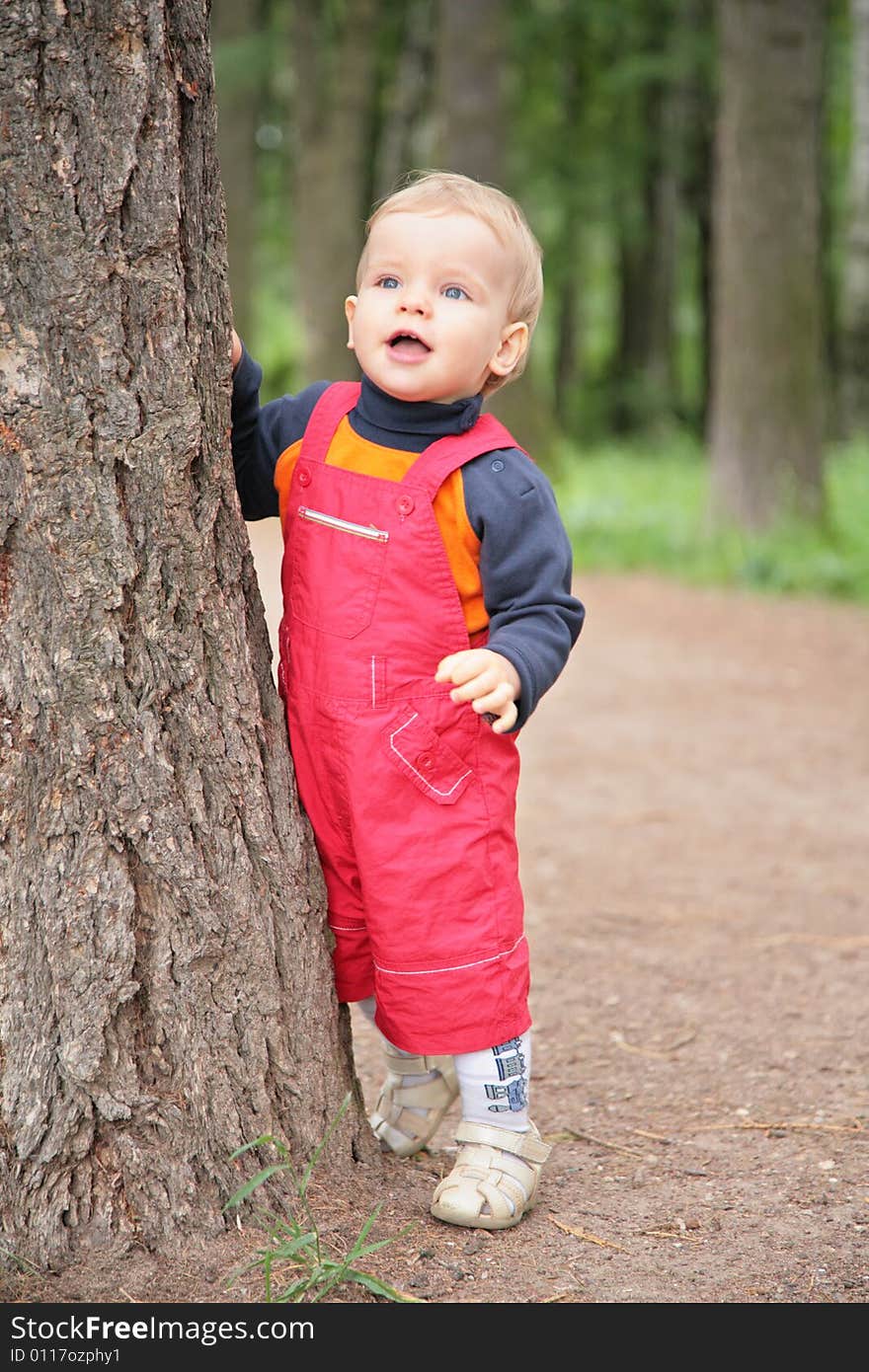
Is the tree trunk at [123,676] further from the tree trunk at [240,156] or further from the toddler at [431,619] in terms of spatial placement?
the tree trunk at [240,156]

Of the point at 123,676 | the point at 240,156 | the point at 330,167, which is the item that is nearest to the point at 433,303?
the point at 123,676

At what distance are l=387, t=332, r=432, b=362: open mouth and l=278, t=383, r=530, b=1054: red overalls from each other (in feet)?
0.47

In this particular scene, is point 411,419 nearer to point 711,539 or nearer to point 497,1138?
point 497,1138

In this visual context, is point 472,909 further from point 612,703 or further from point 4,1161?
point 612,703

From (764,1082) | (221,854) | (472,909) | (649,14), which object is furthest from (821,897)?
(649,14)

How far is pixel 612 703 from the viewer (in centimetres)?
711

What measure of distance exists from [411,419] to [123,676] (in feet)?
2.19

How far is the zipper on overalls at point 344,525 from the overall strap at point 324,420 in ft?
0.31

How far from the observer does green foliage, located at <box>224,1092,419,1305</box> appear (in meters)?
2.12

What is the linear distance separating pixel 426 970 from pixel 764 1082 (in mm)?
1153

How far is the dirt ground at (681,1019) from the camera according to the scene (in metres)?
2.28

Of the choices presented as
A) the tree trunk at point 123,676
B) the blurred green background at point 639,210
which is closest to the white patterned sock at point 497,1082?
the tree trunk at point 123,676

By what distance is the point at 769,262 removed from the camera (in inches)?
382
